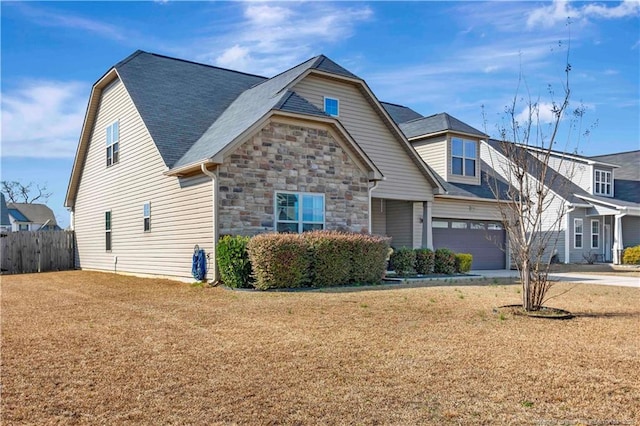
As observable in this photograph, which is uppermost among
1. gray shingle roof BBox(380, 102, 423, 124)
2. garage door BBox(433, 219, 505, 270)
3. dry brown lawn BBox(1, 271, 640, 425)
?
gray shingle roof BBox(380, 102, 423, 124)

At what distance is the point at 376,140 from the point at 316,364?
47.4ft

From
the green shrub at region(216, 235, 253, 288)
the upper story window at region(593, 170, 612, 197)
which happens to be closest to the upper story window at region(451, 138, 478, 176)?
the upper story window at region(593, 170, 612, 197)

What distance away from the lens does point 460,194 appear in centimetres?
2123

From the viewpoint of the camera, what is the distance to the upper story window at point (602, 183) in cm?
3009

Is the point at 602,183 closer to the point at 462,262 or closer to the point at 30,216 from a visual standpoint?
A: the point at 462,262

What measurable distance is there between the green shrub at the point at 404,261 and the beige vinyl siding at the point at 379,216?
464 centimetres

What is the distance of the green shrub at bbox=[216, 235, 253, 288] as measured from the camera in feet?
42.1

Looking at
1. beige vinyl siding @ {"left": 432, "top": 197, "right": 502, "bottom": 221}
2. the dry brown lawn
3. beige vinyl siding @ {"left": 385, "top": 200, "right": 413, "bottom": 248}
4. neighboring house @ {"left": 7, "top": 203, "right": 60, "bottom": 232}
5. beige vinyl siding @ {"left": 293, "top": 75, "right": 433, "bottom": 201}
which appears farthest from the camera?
neighboring house @ {"left": 7, "top": 203, "right": 60, "bottom": 232}

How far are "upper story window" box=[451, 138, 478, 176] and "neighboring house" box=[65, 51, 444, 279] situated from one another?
1.89 meters

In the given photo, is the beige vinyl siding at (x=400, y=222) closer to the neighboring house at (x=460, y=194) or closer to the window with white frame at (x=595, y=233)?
the neighboring house at (x=460, y=194)

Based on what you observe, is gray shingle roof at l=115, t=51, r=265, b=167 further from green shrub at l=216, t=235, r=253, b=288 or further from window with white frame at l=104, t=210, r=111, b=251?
window with white frame at l=104, t=210, r=111, b=251

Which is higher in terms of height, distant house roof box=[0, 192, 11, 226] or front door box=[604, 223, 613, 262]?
distant house roof box=[0, 192, 11, 226]

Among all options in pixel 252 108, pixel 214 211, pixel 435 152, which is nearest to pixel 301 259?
pixel 214 211

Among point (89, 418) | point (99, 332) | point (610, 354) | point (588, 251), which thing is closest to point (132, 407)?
point (89, 418)
